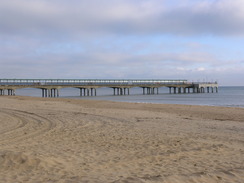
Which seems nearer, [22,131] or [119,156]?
[119,156]

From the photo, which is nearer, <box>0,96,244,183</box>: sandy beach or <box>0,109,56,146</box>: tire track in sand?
<box>0,96,244,183</box>: sandy beach

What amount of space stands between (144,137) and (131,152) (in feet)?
8.09

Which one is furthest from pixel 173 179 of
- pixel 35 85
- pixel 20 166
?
pixel 35 85

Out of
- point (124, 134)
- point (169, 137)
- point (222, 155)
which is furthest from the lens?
point (124, 134)

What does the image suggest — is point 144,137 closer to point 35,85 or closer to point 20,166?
point 20,166

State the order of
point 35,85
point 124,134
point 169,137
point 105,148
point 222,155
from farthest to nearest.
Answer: point 35,85 < point 124,134 < point 169,137 < point 105,148 < point 222,155

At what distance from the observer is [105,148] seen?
331 inches

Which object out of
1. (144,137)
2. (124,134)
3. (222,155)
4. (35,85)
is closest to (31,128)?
(124,134)

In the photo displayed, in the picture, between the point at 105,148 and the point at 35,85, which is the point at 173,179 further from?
the point at 35,85

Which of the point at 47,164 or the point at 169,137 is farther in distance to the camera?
the point at 169,137

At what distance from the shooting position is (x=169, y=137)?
10.2m

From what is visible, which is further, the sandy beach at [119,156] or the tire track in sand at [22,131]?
the tire track in sand at [22,131]

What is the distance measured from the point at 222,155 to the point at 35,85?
215ft

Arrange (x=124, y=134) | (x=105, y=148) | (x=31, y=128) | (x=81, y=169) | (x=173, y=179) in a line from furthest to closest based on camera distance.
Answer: (x=31, y=128)
(x=124, y=134)
(x=105, y=148)
(x=81, y=169)
(x=173, y=179)
